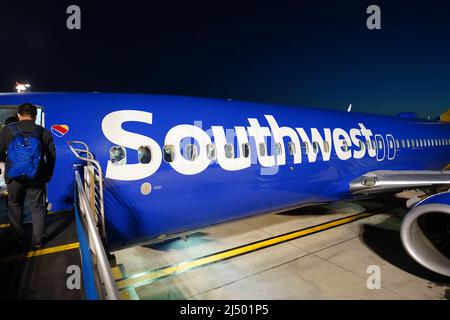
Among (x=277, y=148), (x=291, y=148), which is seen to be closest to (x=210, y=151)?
(x=277, y=148)

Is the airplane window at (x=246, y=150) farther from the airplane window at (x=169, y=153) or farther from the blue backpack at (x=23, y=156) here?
the blue backpack at (x=23, y=156)

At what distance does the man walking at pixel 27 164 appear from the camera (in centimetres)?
344

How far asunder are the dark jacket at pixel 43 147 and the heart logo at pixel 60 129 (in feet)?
1.52

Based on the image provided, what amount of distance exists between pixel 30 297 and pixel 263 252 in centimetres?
455

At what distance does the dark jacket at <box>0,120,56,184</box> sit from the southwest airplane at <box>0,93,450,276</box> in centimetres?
30

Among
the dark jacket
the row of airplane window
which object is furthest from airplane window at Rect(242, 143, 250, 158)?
the dark jacket

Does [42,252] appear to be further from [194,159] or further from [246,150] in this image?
[246,150]

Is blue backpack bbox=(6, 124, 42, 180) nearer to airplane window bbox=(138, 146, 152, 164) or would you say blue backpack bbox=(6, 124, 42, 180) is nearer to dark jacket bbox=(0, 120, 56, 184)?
dark jacket bbox=(0, 120, 56, 184)

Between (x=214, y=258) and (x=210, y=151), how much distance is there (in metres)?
2.40

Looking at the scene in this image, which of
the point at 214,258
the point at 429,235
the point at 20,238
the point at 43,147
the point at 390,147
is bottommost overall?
the point at 214,258

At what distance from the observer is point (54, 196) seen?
161 inches

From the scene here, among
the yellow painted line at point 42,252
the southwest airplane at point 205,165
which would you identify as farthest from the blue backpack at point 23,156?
the yellow painted line at point 42,252

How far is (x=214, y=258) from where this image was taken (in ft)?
19.6
